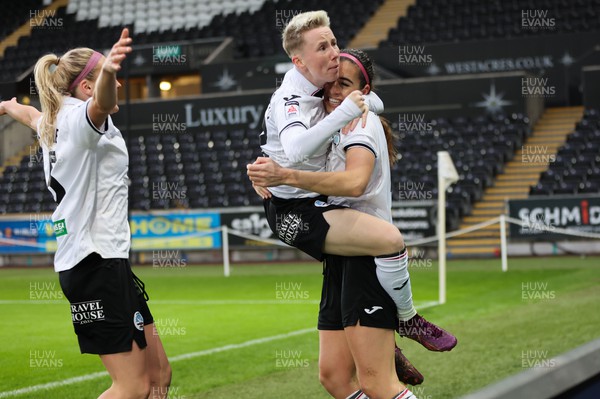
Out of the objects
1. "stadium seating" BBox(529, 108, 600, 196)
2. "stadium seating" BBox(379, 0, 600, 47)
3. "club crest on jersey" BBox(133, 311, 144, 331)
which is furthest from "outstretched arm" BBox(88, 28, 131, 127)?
"stadium seating" BBox(379, 0, 600, 47)

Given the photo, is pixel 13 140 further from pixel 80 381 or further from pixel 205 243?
pixel 80 381

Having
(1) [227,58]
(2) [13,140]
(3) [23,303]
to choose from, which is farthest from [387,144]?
(2) [13,140]

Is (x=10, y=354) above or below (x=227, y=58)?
below

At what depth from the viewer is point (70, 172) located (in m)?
4.54

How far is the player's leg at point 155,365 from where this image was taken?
4844 millimetres

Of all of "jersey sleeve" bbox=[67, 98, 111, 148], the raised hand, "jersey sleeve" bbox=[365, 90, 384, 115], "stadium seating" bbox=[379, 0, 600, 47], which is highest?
"stadium seating" bbox=[379, 0, 600, 47]

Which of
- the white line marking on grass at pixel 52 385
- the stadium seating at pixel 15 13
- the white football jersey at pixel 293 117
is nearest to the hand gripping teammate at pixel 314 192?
the white football jersey at pixel 293 117

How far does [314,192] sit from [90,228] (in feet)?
3.55

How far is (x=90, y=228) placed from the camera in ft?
15.0

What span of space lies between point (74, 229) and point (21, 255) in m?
23.2

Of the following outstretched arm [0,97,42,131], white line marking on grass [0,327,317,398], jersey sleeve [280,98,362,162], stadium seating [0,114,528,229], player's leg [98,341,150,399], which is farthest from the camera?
stadium seating [0,114,528,229]

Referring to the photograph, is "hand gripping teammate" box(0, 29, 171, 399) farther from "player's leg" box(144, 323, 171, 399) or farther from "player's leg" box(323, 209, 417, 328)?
"player's leg" box(323, 209, 417, 328)

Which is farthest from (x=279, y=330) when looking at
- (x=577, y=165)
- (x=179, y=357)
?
(x=577, y=165)

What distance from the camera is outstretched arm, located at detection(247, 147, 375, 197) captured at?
4.21m
